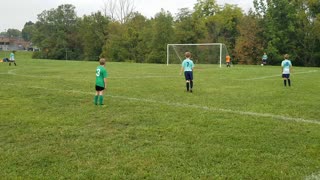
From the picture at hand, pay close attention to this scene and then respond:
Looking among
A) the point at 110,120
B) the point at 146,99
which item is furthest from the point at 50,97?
the point at 110,120

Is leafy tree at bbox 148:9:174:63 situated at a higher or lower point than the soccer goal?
higher

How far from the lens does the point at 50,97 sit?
1185 cm

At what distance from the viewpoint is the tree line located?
181 feet

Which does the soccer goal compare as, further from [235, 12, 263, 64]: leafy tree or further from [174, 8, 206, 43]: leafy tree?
[174, 8, 206, 43]: leafy tree

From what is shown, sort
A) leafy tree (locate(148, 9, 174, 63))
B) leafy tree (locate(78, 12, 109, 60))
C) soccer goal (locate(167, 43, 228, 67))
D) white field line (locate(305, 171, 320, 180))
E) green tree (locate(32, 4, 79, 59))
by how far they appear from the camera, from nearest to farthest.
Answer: white field line (locate(305, 171, 320, 180))
soccer goal (locate(167, 43, 228, 67))
leafy tree (locate(148, 9, 174, 63))
leafy tree (locate(78, 12, 109, 60))
green tree (locate(32, 4, 79, 59))

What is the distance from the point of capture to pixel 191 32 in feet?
211

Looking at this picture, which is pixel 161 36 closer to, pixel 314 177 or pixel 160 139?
pixel 160 139

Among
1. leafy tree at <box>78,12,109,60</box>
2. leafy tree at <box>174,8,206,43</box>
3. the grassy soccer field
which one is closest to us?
the grassy soccer field

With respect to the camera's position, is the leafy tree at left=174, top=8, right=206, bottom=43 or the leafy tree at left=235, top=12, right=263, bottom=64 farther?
the leafy tree at left=174, top=8, right=206, bottom=43

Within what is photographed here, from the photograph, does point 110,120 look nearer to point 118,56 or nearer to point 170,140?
point 170,140

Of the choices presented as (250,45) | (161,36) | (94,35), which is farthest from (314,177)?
(94,35)

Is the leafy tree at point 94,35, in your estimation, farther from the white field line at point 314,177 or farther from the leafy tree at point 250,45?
the white field line at point 314,177

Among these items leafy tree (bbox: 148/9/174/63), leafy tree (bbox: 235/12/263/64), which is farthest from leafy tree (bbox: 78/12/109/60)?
leafy tree (bbox: 235/12/263/64)

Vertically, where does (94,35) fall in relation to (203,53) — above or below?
above
